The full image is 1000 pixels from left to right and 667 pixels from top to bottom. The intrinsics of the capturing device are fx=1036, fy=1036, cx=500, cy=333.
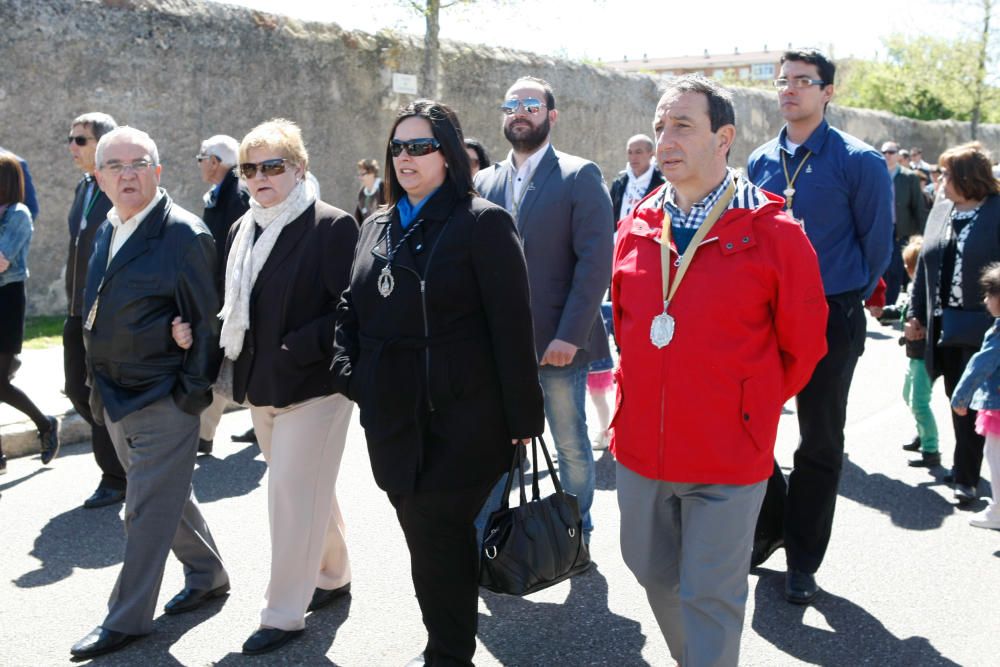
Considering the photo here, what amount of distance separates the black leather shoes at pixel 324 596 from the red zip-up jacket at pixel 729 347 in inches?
73.3

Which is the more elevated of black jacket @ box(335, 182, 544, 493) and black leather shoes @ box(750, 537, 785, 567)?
black jacket @ box(335, 182, 544, 493)

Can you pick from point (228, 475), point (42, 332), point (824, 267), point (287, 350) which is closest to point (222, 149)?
point (228, 475)

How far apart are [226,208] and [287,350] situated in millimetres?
2486

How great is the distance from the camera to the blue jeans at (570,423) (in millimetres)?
4836

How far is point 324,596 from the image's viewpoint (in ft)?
14.5

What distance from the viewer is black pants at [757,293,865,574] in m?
4.37

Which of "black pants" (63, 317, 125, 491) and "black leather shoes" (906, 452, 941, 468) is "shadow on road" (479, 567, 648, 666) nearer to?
"black pants" (63, 317, 125, 491)

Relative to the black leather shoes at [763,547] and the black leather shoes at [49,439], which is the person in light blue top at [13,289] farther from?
the black leather shoes at [763,547]

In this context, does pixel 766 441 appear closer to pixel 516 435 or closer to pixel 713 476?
pixel 713 476

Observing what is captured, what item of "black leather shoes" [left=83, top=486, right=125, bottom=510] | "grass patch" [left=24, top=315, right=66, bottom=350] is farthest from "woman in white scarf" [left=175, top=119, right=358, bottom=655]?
"grass patch" [left=24, top=315, right=66, bottom=350]

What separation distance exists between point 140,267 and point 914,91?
31.6 meters

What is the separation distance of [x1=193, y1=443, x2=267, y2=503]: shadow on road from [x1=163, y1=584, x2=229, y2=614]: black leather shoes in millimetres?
1485

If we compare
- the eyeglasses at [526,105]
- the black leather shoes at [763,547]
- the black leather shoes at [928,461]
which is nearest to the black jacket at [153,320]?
the eyeglasses at [526,105]

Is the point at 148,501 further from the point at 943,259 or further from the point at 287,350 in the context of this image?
the point at 943,259
